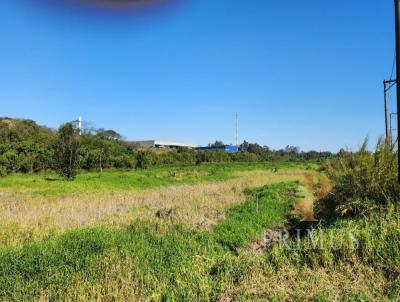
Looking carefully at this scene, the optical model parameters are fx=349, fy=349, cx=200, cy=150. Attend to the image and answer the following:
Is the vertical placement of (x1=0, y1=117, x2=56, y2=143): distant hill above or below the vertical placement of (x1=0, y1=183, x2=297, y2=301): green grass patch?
above

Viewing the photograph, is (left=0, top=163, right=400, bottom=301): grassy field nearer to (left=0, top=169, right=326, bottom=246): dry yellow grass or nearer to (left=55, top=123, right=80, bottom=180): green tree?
(left=0, top=169, right=326, bottom=246): dry yellow grass

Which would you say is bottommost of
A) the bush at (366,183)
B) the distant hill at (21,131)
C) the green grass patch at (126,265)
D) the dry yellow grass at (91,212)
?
the green grass patch at (126,265)

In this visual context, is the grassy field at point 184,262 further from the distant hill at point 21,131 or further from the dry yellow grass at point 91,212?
the distant hill at point 21,131

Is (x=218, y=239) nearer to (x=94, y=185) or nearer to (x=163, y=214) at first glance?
(x=163, y=214)

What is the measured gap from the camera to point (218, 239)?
898 centimetres

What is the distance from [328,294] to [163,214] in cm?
746

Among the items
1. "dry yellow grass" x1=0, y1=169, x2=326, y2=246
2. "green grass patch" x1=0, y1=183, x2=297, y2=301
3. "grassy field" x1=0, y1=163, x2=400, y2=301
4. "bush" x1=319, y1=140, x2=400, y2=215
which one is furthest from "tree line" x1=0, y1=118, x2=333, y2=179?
"green grass patch" x1=0, y1=183, x2=297, y2=301

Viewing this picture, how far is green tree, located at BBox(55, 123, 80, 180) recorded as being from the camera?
26.4 metres

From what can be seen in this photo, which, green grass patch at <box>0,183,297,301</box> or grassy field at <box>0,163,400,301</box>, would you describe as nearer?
grassy field at <box>0,163,400,301</box>

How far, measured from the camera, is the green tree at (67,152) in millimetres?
26359

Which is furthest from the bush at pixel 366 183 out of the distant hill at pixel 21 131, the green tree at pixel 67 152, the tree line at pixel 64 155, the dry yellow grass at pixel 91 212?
the distant hill at pixel 21 131

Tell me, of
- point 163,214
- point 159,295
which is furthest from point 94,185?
point 159,295

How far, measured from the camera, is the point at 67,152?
87.1 ft

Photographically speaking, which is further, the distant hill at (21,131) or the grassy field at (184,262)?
the distant hill at (21,131)
